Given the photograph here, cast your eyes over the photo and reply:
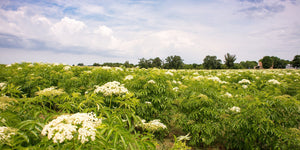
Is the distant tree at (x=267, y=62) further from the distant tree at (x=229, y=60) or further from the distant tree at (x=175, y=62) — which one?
the distant tree at (x=175, y=62)

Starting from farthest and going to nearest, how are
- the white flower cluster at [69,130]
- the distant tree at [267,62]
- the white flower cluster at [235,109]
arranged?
the distant tree at [267,62], the white flower cluster at [235,109], the white flower cluster at [69,130]

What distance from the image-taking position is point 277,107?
3.80 m

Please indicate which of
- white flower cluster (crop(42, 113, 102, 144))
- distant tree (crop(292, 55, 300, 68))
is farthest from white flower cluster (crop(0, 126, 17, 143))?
distant tree (crop(292, 55, 300, 68))

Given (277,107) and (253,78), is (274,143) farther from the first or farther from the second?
(253,78)

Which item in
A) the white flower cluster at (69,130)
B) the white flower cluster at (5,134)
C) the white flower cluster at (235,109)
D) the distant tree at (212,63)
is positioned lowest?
the white flower cluster at (235,109)

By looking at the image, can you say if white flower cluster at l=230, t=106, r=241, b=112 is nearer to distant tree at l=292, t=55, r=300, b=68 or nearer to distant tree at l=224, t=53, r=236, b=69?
distant tree at l=224, t=53, r=236, b=69

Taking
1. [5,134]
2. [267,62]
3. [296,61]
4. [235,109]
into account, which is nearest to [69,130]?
[5,134]

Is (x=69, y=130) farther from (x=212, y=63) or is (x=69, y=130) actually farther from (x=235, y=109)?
(x=212, y=63)

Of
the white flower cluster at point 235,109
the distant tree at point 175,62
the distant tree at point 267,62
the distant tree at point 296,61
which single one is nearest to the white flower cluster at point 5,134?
the white flower cluster at point 235,109

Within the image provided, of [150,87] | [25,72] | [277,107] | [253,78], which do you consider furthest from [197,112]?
[25,72]

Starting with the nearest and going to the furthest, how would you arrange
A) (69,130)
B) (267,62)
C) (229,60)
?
(69,130)
(229,60)
(267,62)

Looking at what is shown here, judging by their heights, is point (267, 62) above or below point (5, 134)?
above

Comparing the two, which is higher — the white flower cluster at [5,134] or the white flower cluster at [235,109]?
the white flower cluster at [5,134]

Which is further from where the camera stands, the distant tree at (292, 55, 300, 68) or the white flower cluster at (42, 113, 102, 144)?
the distant tree at (292, 55, 300, 68)
